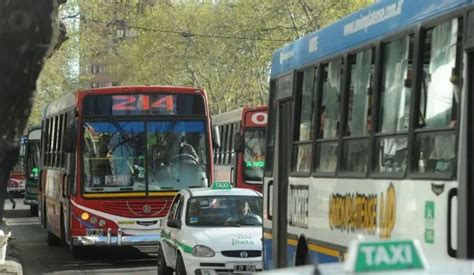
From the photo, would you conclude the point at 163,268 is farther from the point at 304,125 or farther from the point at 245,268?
the point at 304,125

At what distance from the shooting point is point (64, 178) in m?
17.9

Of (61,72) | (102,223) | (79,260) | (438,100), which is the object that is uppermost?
(61,72)

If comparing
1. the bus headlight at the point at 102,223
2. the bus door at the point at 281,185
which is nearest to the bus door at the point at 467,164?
the bus door at the point at 281,185

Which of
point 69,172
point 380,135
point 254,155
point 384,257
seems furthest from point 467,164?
point 254,155

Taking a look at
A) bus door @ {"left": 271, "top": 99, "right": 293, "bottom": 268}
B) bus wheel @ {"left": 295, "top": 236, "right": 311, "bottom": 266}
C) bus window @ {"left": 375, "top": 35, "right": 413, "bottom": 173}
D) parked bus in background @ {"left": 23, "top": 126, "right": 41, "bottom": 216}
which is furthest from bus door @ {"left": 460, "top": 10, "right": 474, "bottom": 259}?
parked bus in background @ {"left": 23, "top": 126, "right": 41, "bottom": 216}

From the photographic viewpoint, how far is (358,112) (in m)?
7.48

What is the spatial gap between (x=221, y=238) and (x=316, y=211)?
4023 millimetres

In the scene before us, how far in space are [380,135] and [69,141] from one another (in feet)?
33.2

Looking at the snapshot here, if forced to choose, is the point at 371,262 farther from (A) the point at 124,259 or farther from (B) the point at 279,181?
(A) the point at 124,259

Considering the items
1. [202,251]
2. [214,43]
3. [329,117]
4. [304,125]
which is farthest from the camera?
[214,43]

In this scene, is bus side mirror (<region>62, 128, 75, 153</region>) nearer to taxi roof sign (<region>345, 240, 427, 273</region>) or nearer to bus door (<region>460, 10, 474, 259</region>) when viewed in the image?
bus door (<region>460, 10, 474, 259</region>)

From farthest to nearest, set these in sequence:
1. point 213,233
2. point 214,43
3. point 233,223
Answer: point 214,43 → point 233,223 → point 213,233

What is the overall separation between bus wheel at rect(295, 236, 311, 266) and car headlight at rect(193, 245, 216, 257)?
3038mm

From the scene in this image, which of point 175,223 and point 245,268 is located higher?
point 175,223
